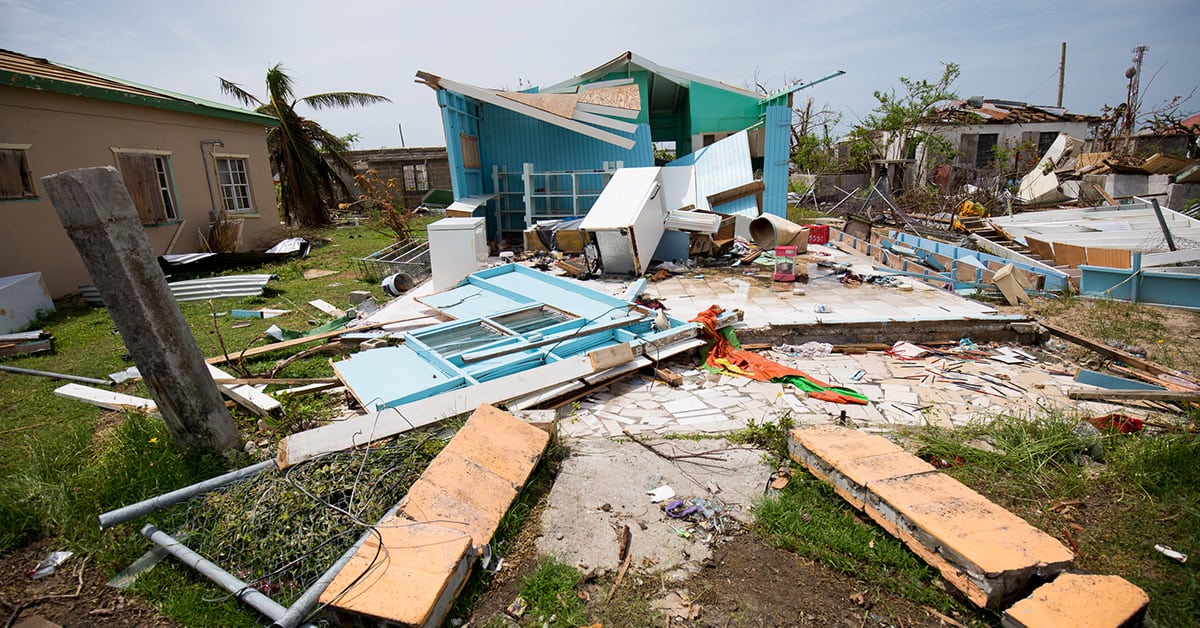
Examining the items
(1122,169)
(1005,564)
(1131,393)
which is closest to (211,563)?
(1005,564)

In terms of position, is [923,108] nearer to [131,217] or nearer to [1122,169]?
[1122,169]

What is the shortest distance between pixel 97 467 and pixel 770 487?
4.47m

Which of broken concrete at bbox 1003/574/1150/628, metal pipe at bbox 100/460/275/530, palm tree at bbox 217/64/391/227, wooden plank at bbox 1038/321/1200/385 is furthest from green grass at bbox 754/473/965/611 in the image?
palm tree at bbox 217/64/391/227

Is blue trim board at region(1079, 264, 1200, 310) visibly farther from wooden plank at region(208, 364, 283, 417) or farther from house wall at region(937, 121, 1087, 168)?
house wall at region(937, 121, 1087, 168)

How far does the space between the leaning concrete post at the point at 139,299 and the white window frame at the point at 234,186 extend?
1058 centimetres

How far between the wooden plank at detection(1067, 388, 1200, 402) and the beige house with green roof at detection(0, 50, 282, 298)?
45.7ft

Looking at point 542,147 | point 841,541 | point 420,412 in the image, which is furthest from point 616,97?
point 841,541

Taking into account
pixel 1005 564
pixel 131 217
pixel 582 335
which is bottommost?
pixel 1005 564

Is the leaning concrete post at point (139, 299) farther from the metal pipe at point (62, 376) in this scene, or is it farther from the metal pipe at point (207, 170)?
the metal pipe at point (207, 170)

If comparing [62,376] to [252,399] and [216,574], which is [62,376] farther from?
[216,574]

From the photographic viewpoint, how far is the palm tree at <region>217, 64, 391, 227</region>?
52.0 ft

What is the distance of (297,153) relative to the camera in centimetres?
1600

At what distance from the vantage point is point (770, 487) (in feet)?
11.4

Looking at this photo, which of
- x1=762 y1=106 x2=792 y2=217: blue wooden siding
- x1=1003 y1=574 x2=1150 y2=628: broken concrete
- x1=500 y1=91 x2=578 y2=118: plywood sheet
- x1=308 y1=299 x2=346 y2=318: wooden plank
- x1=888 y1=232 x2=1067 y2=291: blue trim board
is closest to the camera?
x1=1003 y1=574 x2=1150 y2=628: broken concrete
